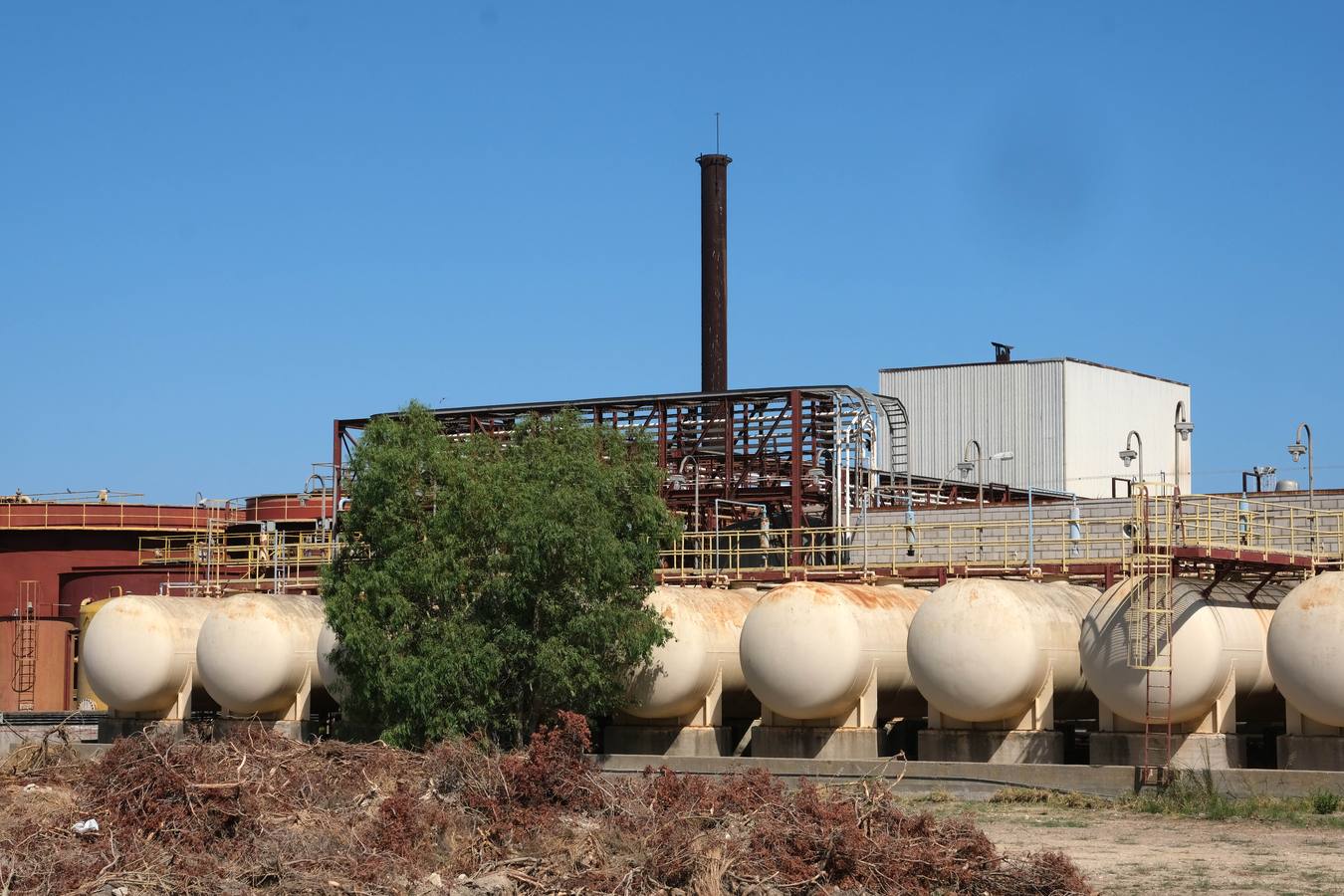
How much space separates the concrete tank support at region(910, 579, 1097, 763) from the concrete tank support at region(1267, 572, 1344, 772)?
3.78 meters

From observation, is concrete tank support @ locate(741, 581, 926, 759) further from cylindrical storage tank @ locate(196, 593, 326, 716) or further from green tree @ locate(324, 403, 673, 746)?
cylindrical storage tank @ locate(196, 593, 326, 716)

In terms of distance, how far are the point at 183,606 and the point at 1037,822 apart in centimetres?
2233

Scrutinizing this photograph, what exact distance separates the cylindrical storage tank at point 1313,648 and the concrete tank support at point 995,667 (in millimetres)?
3869

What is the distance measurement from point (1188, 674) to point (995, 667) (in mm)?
3180

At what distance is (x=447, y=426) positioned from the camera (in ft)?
171

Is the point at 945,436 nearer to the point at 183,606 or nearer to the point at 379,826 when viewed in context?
the point at 183,606

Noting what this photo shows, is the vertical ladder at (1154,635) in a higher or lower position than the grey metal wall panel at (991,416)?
lower

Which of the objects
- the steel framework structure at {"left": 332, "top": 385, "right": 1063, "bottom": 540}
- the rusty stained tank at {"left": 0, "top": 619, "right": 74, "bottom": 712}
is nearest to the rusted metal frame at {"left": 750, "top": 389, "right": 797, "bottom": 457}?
the steel framework structure at {"left": 332, "top": 385, "right": 1063, "bottom": 540}

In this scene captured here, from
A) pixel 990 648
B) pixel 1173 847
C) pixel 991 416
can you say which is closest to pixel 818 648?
pixel 990 648

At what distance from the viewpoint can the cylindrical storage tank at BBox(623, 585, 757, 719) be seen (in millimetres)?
34000

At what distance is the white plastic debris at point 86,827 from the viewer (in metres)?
19.4

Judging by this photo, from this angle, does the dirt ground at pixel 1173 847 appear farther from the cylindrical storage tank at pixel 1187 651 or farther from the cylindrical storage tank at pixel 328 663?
the cylindrical storage tank at pixel 328 663

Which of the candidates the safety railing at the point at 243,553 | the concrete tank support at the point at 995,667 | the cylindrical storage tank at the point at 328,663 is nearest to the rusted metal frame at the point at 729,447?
the safety railing at the point at 243,553

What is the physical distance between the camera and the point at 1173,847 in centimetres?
2306
